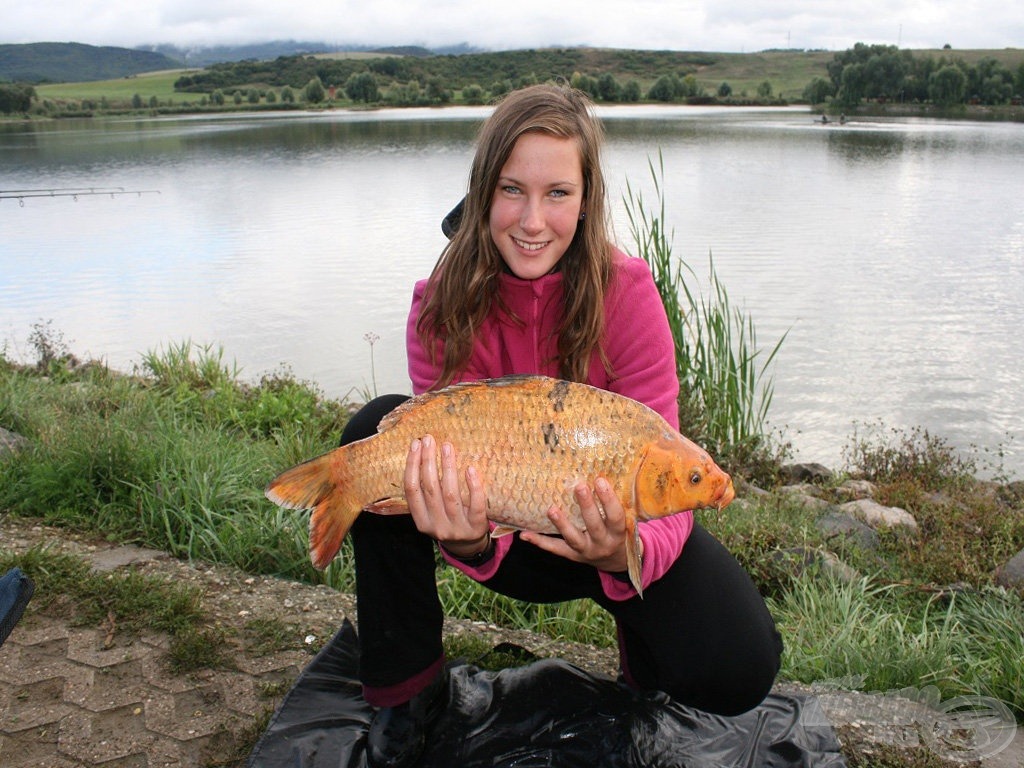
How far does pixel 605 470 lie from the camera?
123 centimetres

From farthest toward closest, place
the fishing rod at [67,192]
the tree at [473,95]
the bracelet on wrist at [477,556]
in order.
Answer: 1. the tree at [473,95]
2. the fishing rod at [67,192]
3. the bracelet on wrist at [477,556]

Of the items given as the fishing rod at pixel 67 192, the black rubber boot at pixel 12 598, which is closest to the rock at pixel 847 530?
the black rubber boot at pixel 12 598

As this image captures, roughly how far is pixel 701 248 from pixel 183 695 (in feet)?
24.2

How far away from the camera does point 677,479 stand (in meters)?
1.22

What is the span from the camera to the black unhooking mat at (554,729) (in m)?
1.48

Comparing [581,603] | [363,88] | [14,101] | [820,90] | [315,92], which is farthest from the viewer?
[315,92]

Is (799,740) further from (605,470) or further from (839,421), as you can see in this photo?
(839,421)

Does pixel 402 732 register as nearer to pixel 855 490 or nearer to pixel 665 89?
pixel 855 490

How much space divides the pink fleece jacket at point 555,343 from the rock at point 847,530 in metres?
1.48

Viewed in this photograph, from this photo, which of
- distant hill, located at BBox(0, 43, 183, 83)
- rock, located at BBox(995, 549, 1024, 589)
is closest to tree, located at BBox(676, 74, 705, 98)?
rock, located at BBox(995, 549, 1024, 589)

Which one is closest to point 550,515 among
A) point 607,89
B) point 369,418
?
point 369,418

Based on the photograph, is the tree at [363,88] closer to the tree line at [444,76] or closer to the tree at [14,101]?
the tree line at [444,76]

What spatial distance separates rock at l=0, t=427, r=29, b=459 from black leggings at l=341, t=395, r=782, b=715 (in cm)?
161

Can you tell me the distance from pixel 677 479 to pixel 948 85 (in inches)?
1573
